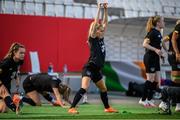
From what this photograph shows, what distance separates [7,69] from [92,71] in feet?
4.78

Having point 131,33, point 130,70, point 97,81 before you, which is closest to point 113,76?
point 130,70

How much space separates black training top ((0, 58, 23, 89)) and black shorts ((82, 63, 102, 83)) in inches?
45.4

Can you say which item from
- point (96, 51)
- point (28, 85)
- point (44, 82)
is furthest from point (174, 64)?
point (28, 85)

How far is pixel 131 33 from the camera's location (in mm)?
21938

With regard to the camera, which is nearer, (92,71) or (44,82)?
(92,71)

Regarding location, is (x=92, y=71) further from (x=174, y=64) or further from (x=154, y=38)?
(x=154, y=38)

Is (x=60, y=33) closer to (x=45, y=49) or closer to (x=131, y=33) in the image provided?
(x=45, y=49)

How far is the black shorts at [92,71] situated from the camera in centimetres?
933

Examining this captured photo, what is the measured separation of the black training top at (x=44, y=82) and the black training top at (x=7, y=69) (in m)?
2.04

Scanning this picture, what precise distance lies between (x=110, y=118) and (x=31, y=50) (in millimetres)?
12274

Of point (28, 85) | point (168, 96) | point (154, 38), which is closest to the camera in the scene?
point (168, 96)

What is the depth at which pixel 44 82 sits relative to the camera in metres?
11.8

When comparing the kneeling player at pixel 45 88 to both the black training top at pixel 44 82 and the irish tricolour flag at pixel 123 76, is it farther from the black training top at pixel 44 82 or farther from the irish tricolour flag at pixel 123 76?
the irish tricolour flag at pixel 123 76

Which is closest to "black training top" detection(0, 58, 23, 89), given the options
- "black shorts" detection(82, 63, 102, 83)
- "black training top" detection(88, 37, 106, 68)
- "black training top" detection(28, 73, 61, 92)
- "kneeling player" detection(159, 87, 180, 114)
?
"black shorts" detection(82, 63, 102, 83)
